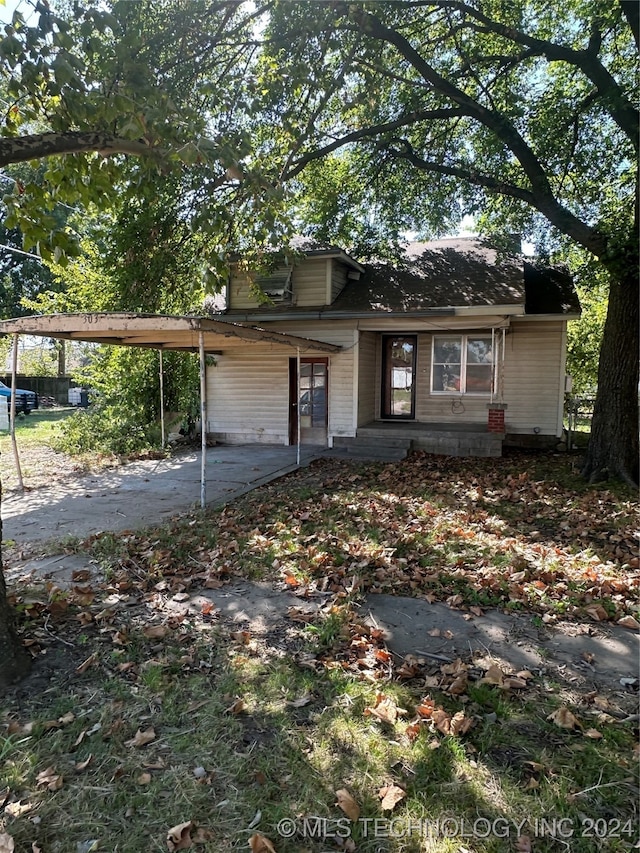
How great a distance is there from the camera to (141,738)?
2639 millimetres

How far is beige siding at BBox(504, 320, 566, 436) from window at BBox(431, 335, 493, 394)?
51 centimetres

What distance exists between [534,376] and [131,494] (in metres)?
9.52

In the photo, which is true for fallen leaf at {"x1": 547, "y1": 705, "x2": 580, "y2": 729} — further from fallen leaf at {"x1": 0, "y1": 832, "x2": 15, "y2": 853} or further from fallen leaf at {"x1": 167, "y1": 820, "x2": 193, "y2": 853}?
fallen leaf at {"x1": 0, "y1": 832, "x2": 15, "y2": 853}

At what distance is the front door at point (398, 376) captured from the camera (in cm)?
1408

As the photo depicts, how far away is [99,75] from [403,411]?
10306mm

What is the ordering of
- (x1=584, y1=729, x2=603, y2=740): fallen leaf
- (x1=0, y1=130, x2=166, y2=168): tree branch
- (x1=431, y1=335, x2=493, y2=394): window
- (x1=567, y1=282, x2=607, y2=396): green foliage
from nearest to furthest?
(x1=584, y1=729, x2=603, y2=740): fallen leaf
(x1=0, y1=130, x2=166, y2=168): tree branch
(x1=431, y1=335, x2=493, y2=394): window
(x1=567, y1=282, x2=607, y2=396): green foliage

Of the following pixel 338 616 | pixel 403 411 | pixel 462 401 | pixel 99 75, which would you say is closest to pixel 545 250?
pixel 462 401

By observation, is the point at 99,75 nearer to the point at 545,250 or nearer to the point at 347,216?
the point at 347,216

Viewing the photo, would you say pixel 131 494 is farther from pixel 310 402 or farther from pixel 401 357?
pixel 401 357

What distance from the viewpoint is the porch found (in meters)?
11.7

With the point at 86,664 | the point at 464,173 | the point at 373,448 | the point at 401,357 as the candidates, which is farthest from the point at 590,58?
the point at 86,664

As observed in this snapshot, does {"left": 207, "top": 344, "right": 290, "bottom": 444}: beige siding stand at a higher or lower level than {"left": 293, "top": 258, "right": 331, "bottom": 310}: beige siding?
lower

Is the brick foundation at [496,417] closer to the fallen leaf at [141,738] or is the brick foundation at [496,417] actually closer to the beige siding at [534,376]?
the beige siding at [534,376]

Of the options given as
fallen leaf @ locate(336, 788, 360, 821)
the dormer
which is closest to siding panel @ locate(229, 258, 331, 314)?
the dormer
